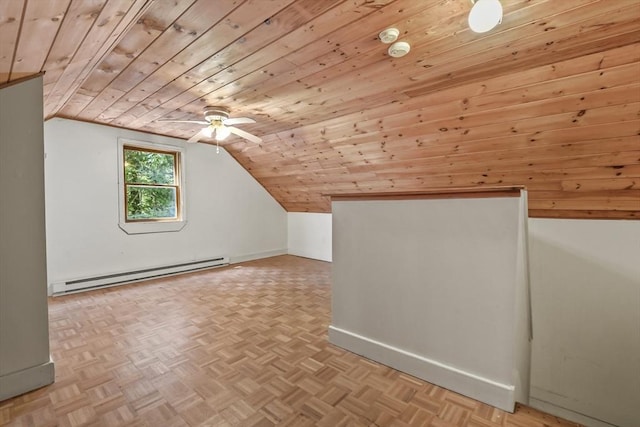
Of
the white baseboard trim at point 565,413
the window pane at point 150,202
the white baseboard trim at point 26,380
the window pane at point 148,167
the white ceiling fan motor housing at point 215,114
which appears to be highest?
the white ceiling fan motor housing at point 215,114

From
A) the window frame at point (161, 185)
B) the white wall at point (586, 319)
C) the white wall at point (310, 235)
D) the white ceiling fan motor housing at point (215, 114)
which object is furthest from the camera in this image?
the white wall at point (310, 235)

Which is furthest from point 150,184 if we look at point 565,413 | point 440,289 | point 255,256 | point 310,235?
point 565,413

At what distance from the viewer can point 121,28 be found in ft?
5.34

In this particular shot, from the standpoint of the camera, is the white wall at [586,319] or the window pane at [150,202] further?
the window pane at [150,202]

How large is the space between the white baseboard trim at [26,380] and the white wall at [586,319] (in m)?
3.83

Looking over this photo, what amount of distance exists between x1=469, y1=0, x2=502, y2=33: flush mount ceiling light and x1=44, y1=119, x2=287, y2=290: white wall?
14.1 ft

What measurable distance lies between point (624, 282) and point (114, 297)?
5286mm

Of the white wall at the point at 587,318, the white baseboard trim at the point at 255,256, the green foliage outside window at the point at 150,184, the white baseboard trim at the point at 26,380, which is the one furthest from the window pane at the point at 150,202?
the white wall at the point at 587,318

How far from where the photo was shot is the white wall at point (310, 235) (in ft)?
18.6

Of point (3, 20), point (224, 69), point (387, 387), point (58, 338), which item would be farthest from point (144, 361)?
point (224, 69)

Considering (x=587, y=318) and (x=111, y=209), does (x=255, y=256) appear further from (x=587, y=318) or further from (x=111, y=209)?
(x=587, y=318)

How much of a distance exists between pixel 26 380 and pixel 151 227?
9.00 feet

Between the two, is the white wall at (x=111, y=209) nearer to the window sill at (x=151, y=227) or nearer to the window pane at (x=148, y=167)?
the window sill at (x=151, y=227)

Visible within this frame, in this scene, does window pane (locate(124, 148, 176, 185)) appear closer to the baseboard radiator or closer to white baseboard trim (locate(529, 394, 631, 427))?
the baseboard radiator
